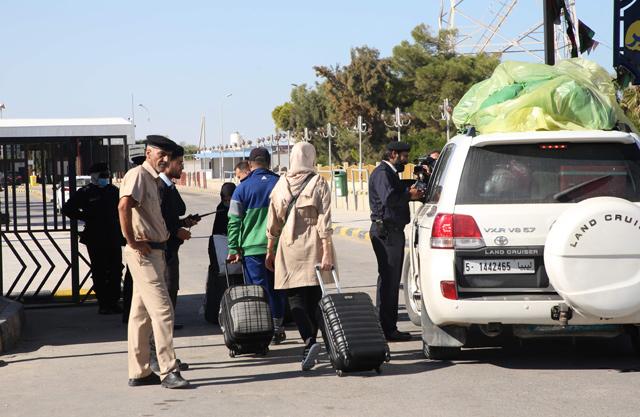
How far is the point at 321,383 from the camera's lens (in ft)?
25.5

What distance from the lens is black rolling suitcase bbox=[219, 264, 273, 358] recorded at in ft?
29.0

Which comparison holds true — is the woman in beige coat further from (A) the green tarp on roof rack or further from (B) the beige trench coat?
(A) the green tarp on roof rack

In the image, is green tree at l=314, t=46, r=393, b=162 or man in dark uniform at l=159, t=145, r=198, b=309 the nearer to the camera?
man in dark uniform at l=159, t=145, r=198, b=309

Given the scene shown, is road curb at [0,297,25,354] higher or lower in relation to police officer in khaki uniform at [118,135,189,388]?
lower

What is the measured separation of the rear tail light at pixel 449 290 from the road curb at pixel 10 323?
4184mm

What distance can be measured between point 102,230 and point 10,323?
7.70 feet

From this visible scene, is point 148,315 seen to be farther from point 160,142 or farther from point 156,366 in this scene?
point 160,142

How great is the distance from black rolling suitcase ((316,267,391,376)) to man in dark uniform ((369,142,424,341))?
1.45 m

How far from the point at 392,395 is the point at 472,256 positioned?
120cm

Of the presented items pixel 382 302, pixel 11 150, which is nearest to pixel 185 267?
pixel 11 150

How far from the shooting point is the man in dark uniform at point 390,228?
9516 mm

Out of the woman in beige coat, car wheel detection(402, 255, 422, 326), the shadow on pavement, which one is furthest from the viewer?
the shadow on pavement

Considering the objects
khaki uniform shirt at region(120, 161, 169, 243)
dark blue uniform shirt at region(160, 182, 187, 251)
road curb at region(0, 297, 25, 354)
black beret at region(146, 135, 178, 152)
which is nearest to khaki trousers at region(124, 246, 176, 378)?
khaki uniform shirt at region(120, 161, 169, 243)

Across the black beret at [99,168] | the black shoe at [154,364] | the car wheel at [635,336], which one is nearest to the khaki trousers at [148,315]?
the black shoe at [154,364]
